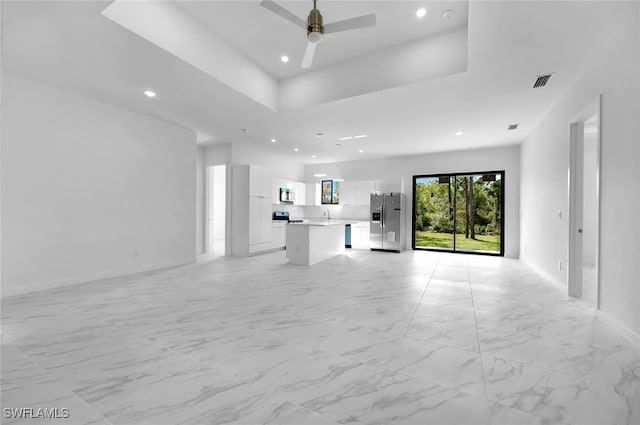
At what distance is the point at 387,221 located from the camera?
7859mm

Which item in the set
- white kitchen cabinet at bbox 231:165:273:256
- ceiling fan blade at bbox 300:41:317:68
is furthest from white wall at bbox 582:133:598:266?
white kitchen cabinet at bbox 231:165:273:256

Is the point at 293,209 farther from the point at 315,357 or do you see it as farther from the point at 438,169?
the point at 315,357

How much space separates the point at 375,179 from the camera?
Answer: 868 centimetres

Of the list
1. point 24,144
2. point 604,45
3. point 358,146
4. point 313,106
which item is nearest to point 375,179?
point 358,146

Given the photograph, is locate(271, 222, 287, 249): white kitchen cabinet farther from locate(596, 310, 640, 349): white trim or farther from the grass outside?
locate(596, 310, 640, 349): white trim

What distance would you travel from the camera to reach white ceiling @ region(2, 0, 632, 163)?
2.53m

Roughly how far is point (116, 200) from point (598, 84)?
6.73 meters

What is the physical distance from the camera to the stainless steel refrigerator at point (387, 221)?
305 inches

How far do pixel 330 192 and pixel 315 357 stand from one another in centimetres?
770

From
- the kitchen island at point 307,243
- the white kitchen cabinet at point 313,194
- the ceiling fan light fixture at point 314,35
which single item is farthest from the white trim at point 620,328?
the white kitchen cabinet at point 313,194

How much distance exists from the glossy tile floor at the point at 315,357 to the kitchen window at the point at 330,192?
224 inches

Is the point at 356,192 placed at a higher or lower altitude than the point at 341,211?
higher

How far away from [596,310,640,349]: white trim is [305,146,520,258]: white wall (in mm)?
4499

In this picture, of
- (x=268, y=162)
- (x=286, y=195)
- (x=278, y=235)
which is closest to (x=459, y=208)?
(x=286, y=195)
